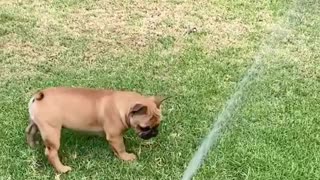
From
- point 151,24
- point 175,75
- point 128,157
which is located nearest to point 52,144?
point 128,157

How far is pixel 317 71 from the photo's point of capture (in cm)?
529

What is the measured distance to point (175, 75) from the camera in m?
5.19

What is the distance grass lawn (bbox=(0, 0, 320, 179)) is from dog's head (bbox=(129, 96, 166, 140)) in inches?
11.0

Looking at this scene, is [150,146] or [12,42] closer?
[150,146]

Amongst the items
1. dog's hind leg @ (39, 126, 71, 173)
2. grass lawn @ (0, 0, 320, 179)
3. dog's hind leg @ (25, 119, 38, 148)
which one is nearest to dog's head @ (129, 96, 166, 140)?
grass lawn @ (0, 0, 320, 179)

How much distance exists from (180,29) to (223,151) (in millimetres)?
2168

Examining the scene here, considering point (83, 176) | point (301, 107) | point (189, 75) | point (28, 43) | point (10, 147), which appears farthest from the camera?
point (28, 43)

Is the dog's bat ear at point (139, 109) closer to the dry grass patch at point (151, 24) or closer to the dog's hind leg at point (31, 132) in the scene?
the dog's hind leg at point (31, 132)

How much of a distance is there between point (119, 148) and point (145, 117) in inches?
12.9

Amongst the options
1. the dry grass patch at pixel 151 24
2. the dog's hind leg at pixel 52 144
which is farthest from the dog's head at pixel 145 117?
the dry grass patch at pixel 151 24

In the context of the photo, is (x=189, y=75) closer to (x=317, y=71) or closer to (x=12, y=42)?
(x=317, y=71)

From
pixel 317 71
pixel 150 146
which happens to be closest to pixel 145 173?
pixel 150 146

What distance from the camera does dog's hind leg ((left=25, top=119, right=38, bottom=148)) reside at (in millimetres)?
4060

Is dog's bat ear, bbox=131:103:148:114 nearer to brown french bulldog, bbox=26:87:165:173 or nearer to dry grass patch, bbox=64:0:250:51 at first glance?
brown french bulldog, bbox=26:87:165:173
